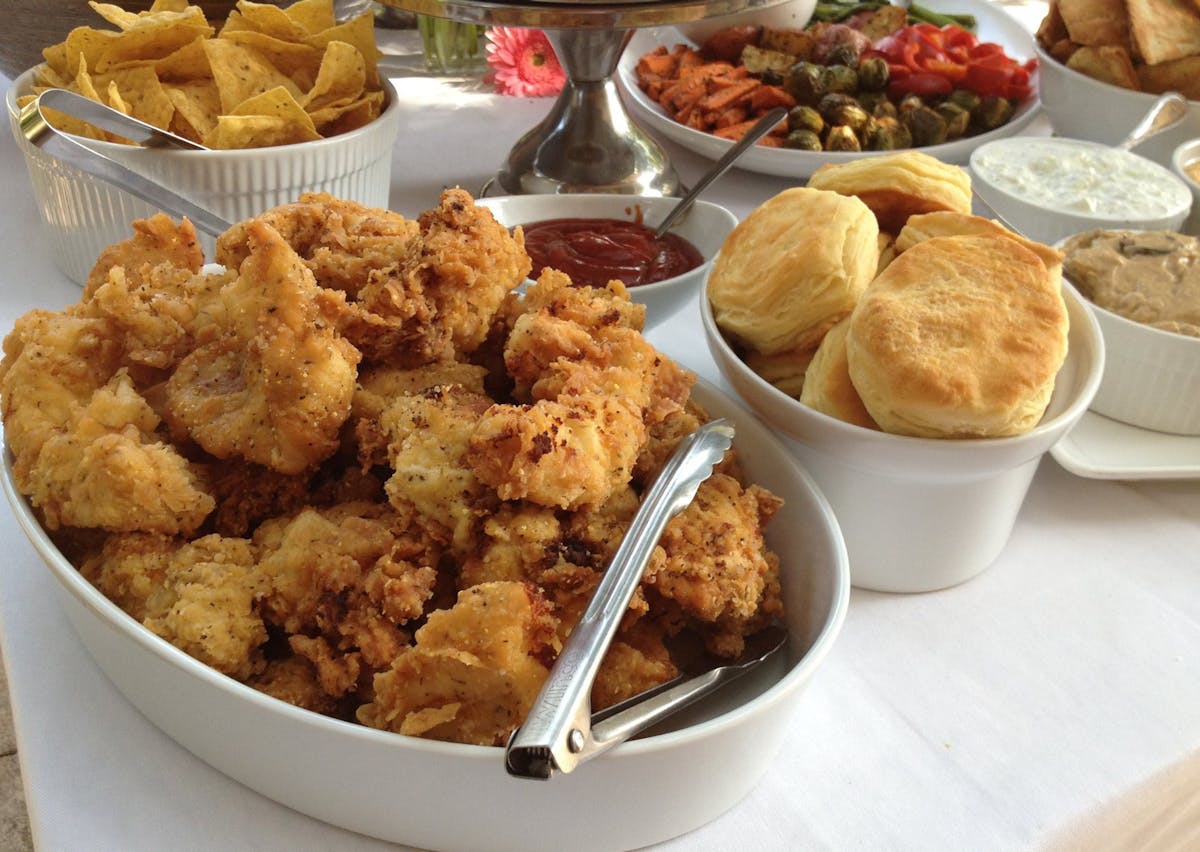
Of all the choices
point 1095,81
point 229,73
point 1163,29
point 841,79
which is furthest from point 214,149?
point 1163,29

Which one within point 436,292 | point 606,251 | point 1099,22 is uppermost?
point 436,292

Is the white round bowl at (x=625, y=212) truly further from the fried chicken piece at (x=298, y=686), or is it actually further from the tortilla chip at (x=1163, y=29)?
the tortilla chip at (x=1163, y=29)

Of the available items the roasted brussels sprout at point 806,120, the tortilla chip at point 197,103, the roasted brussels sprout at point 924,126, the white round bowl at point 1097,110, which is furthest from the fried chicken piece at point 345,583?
the white round bowl at point 1097,110

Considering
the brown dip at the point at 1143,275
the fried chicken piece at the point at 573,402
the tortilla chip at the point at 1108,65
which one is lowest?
the tortilla chip at the point at 1108,65

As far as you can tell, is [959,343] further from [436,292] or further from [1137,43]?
[1137,43]

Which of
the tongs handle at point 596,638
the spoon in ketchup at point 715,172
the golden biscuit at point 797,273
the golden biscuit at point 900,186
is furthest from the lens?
the spoon in ketchup at point 715,172

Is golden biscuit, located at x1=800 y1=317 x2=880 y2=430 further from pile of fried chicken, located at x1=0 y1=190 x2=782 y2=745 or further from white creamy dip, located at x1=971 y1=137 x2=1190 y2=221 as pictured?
white creamy dip, located at x1=971 y1=137 x2=1190 y2=221

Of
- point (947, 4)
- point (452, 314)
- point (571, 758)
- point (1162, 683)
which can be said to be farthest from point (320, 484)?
point (947, 4)
